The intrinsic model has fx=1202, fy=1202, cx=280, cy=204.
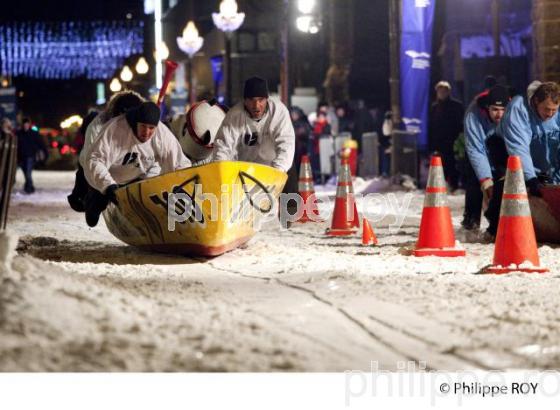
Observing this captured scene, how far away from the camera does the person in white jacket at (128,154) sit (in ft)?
37.9

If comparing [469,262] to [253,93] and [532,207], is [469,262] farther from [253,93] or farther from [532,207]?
[253,93]

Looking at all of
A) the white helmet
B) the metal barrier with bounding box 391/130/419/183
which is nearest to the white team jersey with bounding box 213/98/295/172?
the white helmet

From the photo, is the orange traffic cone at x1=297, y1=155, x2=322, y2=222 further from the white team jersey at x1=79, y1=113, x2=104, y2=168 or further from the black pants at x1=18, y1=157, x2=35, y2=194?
the black pants at x1=18, y1=157, x2=35, y2=194

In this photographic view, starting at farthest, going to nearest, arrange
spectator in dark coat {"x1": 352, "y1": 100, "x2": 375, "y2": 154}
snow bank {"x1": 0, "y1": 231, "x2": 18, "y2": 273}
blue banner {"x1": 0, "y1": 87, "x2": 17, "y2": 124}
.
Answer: blue banner {"x1": 0, "y1": 87, "x2": 17, "y2": 124}
spectator in dark coat {"x1": 352, "y1": 100, "x2": 375, "y2": 154}
snow bank {"x1": 0, "y1": 231, "x2": 18, "y2": 273}

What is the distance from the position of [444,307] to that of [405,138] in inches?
622

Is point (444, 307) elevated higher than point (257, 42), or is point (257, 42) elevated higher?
point (257, 42)

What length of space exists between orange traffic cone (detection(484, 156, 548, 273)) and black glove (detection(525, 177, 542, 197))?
7.13 ft

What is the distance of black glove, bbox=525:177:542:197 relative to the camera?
39.7 ft

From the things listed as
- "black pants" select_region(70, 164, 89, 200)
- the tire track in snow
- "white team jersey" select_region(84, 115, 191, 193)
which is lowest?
the tire track in snow

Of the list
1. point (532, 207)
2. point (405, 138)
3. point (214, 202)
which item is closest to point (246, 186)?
point (214, 202)

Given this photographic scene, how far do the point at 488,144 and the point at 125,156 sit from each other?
13.0 feet

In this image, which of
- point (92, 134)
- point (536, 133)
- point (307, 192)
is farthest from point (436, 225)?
point (307, 192)
